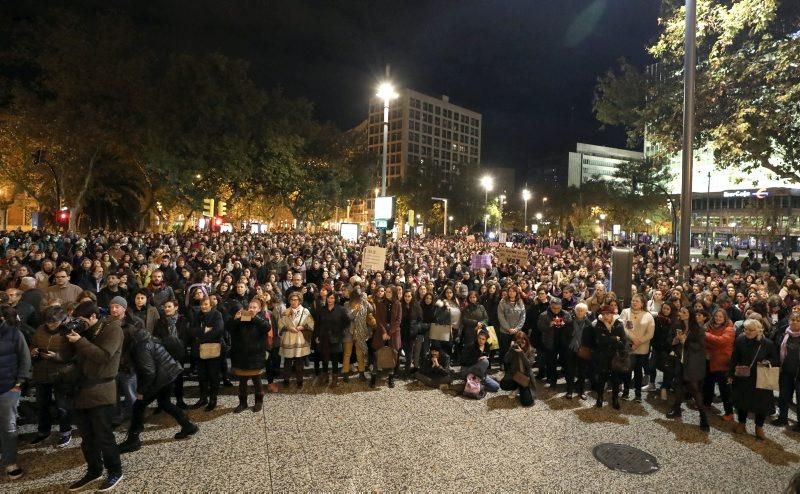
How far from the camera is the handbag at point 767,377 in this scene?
5.86 metres

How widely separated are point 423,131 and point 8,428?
125 meters

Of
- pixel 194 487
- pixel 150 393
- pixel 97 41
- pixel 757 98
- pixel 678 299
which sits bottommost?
pixel 194 487

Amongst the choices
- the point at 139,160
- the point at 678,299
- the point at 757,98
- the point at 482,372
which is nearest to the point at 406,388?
the point at 482,372

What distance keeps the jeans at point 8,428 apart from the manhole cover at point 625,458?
6070 millimetres

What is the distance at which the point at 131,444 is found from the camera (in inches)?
214

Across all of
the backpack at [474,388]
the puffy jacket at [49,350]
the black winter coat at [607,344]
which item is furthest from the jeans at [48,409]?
the black winter coat at [607,344]

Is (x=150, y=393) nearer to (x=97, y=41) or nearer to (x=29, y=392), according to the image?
(x=29, y=392)

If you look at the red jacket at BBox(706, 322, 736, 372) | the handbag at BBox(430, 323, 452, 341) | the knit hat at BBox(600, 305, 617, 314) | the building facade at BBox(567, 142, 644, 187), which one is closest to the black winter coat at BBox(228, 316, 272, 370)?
the handbag at BBox(430, 323, 452, 341)

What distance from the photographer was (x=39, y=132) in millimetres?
26000

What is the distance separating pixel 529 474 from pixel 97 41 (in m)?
29.4

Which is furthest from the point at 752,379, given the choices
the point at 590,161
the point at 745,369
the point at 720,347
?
the point at 590,161

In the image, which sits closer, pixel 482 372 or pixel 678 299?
pixel 482 372

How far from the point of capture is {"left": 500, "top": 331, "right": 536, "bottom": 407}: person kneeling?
7176 millimetres

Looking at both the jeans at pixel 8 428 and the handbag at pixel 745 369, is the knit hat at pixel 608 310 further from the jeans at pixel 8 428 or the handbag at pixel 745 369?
the jeans at pixel 8 428
